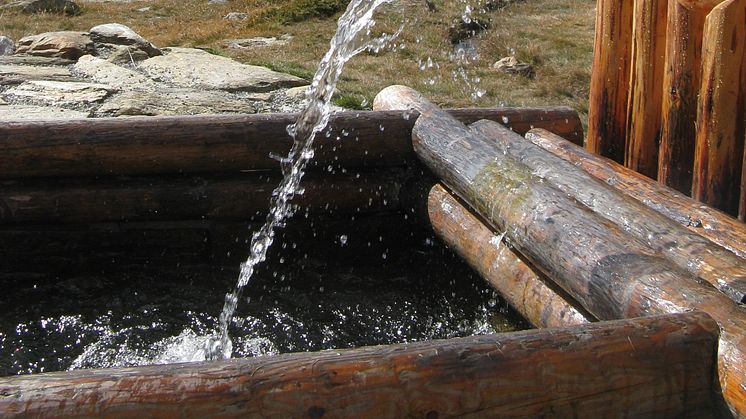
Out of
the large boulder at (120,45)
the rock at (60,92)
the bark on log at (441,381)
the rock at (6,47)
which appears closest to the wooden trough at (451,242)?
the bark on log at (441,381)

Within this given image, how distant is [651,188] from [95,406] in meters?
2.96

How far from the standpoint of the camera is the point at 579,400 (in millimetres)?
2516

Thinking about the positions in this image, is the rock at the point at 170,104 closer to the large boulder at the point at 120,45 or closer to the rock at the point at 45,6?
the large boulder at the point at 120,45

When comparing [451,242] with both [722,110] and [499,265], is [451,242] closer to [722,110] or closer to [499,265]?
[499,265]

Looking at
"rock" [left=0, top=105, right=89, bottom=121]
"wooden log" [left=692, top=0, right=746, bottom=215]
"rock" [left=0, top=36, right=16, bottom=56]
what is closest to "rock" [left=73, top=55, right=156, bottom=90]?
"rock" [left=0, top=105, right=89, bottom=121]

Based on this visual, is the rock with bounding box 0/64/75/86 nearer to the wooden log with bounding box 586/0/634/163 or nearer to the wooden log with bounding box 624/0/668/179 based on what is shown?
the wooden log with bounding box 586/0/634/163

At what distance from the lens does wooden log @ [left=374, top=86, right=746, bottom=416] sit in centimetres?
277

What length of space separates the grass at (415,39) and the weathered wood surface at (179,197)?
2.58 metres

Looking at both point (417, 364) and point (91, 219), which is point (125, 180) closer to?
point (91, 219)

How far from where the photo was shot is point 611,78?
522cm

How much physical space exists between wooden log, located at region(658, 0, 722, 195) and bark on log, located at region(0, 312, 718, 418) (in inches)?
80.3

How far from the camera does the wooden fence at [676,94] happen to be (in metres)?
4.09

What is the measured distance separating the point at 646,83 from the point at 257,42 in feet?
23.3

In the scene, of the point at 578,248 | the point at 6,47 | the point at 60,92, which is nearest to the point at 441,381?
the point at 578,248
